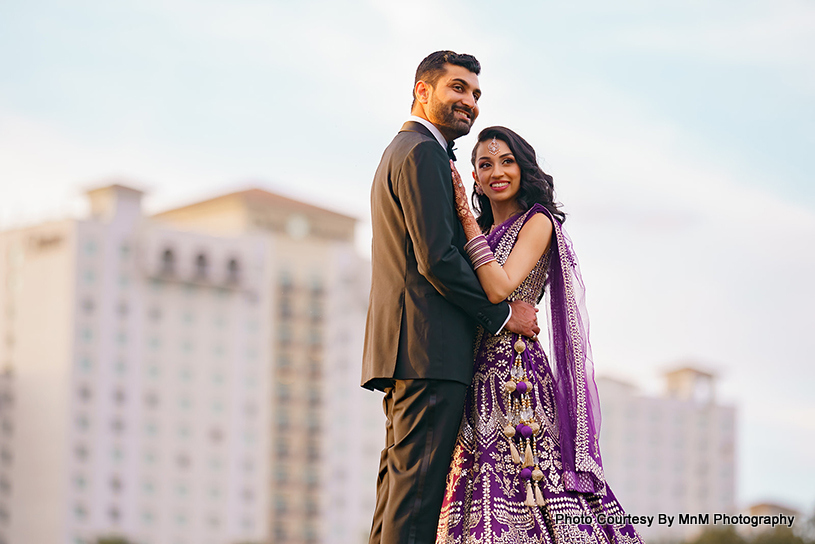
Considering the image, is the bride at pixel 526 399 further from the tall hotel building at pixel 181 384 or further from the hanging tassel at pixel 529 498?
the tall hotel building at pixel 181 384

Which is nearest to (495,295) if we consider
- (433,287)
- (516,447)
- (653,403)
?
(433,287)

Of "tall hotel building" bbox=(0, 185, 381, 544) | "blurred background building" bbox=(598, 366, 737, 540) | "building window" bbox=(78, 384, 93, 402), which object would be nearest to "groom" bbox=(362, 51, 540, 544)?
"tall hotel building" bbox=(0, 185, 381, 544)

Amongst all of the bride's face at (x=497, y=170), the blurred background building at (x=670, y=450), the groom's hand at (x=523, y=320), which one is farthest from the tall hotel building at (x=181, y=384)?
the groom's hand at (x=523, y=320)

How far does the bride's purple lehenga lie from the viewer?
555cm

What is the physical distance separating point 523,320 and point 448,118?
105 centimetres

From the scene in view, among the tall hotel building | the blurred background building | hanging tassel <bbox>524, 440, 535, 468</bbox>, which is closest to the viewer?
hanging tassel <bbox>524, 440, 535, 468</bbox>

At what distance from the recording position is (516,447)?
226 inches

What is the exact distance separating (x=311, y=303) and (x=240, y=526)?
47.0 ft

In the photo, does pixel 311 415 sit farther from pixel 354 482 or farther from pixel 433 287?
pixel 433 287

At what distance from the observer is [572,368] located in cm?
596

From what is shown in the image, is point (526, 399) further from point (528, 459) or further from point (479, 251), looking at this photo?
point (479, 251)

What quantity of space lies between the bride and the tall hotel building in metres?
63.8

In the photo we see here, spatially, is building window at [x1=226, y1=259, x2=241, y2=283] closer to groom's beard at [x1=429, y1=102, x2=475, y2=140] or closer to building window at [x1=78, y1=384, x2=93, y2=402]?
building window at [x1=78, y1=384, x2=93, y2=402]

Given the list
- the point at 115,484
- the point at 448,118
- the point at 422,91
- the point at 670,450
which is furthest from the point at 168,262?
the point at 448,118
